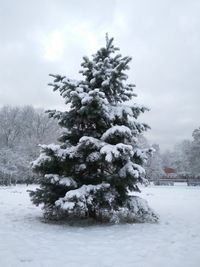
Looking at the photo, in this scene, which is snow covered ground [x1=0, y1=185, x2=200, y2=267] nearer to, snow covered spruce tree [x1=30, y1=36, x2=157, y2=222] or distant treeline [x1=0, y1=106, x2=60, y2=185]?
snow covered spruce tree [x1=30, y1=36, x2=157, y2=222]

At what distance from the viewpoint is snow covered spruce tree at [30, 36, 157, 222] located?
368 inches

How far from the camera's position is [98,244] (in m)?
7.16

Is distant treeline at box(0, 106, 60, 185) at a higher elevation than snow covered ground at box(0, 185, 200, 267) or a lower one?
higher

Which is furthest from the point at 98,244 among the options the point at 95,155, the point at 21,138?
the point at 21,138

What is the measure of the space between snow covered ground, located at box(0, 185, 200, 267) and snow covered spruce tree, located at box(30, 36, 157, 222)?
29.6 inches

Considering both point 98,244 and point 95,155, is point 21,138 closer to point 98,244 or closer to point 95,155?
point 95,155

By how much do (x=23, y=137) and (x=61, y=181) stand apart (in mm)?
47758

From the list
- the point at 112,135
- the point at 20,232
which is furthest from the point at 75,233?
the point at 112,135

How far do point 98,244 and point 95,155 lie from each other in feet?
10.3

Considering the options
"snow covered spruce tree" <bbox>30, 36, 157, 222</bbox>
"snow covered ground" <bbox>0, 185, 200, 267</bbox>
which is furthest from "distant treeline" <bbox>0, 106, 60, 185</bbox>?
"snow covered ground" <bbox>0, 185, 200, 267</bbox>

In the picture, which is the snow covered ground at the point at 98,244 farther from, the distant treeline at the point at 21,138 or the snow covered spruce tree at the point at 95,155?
the distant treeline at the point at 21,138

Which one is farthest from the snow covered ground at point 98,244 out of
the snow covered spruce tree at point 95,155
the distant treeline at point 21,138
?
the distant treeline at point 21,138

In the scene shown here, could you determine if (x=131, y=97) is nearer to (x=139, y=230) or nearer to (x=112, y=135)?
(x=112, y=135)

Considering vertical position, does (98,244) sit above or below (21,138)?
below
